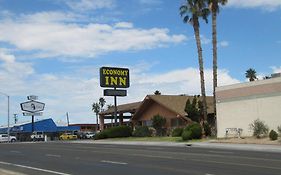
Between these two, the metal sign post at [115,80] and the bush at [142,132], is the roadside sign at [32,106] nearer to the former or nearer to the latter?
the metal sign post at [115,80]

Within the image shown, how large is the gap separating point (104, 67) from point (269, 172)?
4702 cm

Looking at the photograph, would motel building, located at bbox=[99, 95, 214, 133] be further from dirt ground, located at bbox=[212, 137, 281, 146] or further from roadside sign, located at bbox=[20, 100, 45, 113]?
roadside sign, located at bbox=[20, 100, 45, 113]

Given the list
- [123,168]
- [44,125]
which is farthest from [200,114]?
[44,125]

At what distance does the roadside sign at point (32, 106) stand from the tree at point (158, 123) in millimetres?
38646

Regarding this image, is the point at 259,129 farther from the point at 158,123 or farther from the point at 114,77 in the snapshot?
the point at 114,77

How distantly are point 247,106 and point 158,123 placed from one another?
17.2 metres

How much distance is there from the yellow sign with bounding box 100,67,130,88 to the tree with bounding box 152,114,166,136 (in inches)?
271

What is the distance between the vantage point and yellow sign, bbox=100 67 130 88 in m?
61.2

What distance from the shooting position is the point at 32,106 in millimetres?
92688

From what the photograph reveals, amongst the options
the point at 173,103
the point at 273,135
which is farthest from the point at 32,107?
the point at 273,135

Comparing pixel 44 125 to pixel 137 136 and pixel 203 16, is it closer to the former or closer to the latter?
pixel 137 136

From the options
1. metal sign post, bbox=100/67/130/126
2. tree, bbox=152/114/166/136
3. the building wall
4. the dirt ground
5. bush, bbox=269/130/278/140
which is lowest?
the dirt ground

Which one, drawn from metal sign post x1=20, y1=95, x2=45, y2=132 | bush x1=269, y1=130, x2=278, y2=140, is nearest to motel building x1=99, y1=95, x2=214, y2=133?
bush x1=269, y1=130, x2=278, y2=140

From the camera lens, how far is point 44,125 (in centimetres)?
10369
